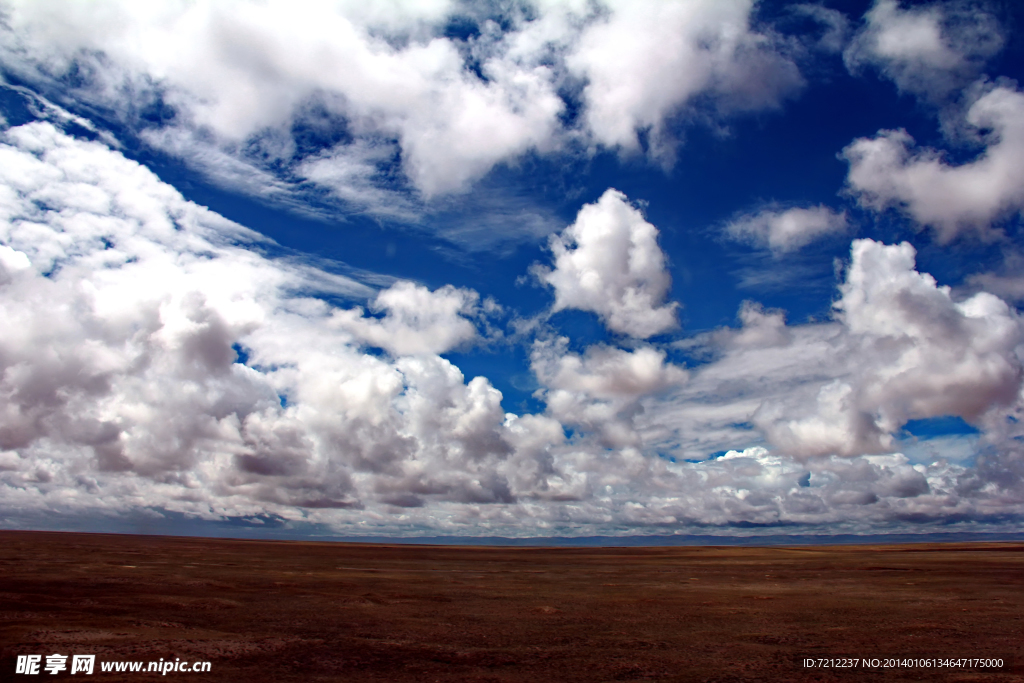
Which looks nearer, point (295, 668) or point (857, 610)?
point (295, 668)

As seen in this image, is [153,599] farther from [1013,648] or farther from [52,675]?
[1013,648]

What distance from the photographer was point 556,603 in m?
31.0

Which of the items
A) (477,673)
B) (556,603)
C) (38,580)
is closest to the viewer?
(477,673)

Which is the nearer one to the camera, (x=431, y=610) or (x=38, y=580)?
(x=431, y=610)

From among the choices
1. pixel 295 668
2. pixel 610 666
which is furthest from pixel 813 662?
pixel 295 668

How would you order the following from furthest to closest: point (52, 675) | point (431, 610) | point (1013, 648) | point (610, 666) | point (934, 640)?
point (431, 610) → point (934, 640) → point (1013, 648) → point (610, 666) → point (52, 675)

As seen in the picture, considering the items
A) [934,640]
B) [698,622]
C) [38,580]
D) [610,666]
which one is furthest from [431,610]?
[38,580]

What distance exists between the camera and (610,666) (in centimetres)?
1602

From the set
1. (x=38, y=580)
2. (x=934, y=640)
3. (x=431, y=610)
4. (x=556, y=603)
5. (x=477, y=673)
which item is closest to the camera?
(x=477, y=673)

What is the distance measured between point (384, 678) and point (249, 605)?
52.4 ft

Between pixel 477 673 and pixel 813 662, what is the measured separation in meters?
9.20

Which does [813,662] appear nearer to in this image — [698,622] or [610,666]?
[610,666]

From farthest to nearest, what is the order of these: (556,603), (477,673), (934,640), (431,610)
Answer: (556,603) → (431,610) → (934,640) → (477,673)

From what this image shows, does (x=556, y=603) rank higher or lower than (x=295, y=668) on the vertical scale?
lower
